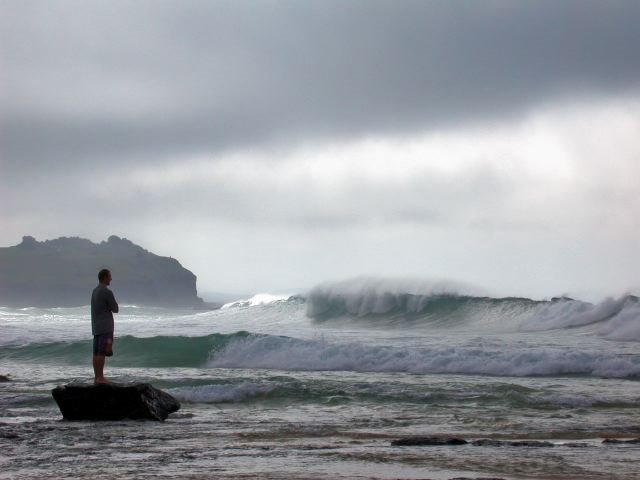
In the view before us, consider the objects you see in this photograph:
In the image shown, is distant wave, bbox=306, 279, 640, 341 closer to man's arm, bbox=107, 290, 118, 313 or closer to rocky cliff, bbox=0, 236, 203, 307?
man's arm, bbox=107, 290, 118, 313

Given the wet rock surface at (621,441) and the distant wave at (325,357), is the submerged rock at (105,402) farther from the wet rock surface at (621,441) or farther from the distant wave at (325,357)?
the distant wave at (325,357)

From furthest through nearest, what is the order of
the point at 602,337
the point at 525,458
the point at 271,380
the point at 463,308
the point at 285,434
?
1. the point at 463,308
2. the point at 602,337
3. the point at 271,380
4. the point at 285,434
5. the point at 525,458

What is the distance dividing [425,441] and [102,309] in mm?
4649

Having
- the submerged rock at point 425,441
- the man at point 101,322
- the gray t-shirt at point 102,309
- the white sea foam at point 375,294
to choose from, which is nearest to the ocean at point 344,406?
the submerged rock at point 425,441

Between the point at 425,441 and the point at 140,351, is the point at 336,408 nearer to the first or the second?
the point at 425,441

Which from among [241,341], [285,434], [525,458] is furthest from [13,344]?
[525,458]

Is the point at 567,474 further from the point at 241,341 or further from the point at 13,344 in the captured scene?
the point at 13,344

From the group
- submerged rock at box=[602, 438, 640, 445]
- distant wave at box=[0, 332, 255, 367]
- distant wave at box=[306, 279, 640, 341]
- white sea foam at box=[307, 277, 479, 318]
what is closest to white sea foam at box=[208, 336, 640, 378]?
distant wave at box=[0, 332, 255, 367]

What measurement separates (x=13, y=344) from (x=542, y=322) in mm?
17313

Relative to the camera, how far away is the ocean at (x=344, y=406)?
7.87 meters

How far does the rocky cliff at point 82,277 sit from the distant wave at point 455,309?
88571 millimetres

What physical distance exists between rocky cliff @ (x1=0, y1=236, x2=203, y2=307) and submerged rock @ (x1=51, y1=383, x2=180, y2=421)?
115945 mm

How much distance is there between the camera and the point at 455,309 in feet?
120

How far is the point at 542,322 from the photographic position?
31.7 metres
